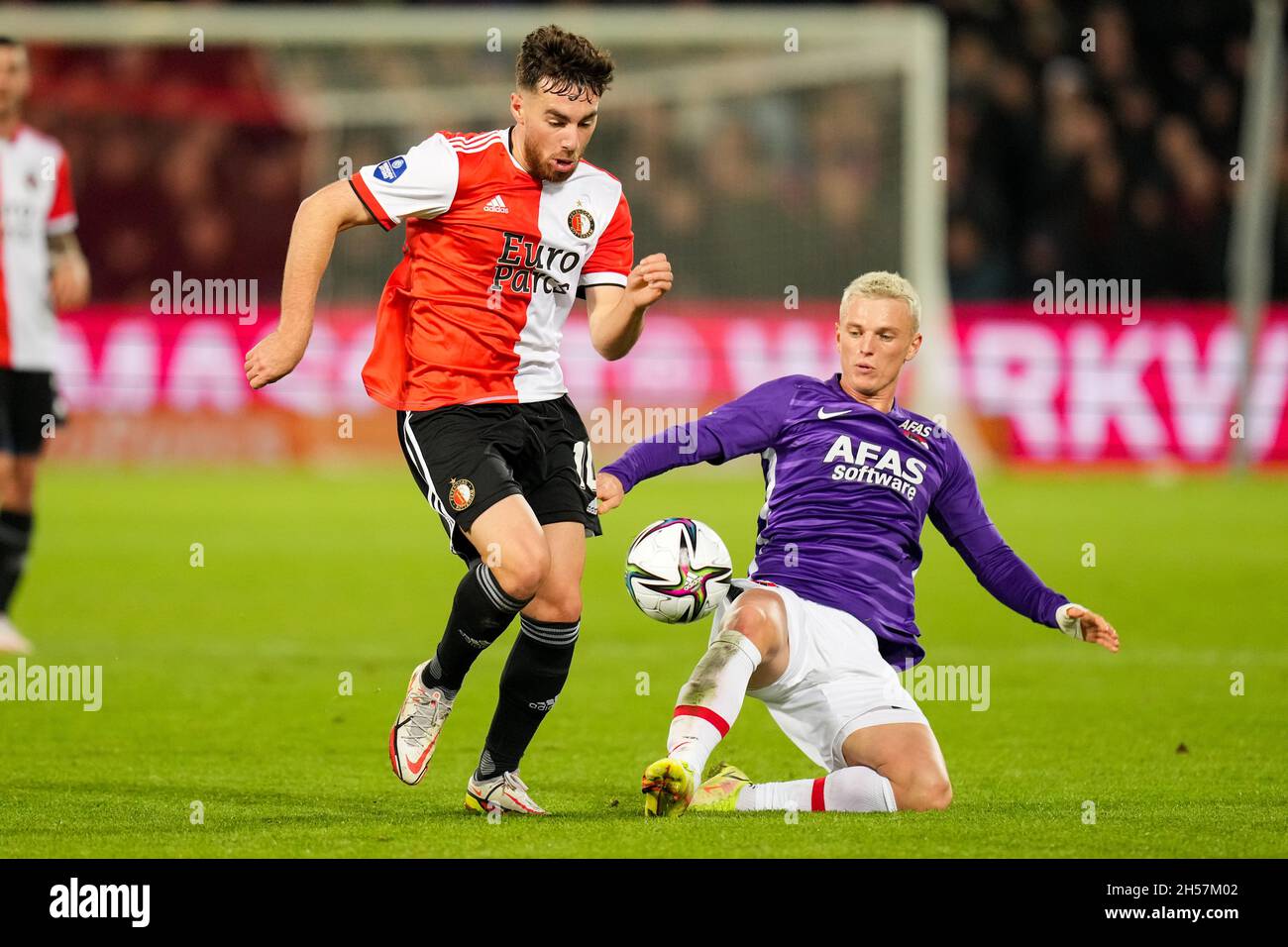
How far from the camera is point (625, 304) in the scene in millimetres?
5742

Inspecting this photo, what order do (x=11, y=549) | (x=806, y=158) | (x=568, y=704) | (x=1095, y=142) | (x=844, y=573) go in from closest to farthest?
(x=844, y=573) → (x=568, y=704) → (x=11, y=549) → (x=806, y=158) → (x=1095, y=142)

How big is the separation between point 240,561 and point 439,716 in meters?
7.19

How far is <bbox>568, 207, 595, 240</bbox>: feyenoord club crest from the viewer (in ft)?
19.4

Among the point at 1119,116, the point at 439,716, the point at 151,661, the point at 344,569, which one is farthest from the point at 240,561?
the point at 1119,116

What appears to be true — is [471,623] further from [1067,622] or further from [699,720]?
[1067,622]

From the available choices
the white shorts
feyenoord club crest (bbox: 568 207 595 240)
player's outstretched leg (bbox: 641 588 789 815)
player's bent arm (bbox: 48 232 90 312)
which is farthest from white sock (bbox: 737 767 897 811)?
player's bent arm (bbox: 48 232 90 312)

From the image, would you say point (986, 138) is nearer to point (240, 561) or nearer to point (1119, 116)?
point (1119, 116)

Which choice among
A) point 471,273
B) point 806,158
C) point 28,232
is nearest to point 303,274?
point 471,273

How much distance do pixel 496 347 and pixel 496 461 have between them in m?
0.41

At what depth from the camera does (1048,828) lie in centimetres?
522

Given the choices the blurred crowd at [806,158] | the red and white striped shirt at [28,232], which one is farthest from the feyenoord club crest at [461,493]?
the blurred crowd at [806,158]

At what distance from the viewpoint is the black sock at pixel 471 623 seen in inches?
217

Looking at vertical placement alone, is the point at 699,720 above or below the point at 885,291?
below

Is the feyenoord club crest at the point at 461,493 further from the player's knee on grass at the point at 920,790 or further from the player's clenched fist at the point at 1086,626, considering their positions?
the player's clenched fist at the point at 1086,626
